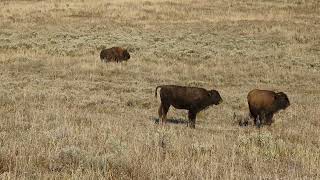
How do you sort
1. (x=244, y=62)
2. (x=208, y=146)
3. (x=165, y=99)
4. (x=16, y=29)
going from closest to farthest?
(x=208, y=146)
(x=165, y=99)
(x=244, y=62)
(x=16, y=29)

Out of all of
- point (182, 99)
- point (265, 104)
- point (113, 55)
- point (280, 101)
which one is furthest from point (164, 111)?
point (113, 55)

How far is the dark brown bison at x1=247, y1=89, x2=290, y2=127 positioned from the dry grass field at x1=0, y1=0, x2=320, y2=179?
0.59m

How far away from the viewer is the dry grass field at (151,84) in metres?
6.29

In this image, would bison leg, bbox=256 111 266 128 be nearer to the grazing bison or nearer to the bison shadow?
the grazing bison

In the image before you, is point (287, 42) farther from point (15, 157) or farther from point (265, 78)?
point (15, 157)

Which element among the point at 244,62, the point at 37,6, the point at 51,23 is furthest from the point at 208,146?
the point at 37,6

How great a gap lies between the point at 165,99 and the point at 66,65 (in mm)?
11093

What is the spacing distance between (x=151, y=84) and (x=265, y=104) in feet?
23.0

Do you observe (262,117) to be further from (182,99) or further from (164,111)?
(164,111)

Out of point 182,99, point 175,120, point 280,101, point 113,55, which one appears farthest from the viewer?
point 113,55

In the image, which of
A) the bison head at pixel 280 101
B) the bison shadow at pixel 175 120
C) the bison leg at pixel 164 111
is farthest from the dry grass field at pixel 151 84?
the bison head at pixel 280 101

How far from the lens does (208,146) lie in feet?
24.6

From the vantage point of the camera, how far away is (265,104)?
1341cm

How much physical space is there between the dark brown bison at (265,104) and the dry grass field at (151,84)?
59cm
